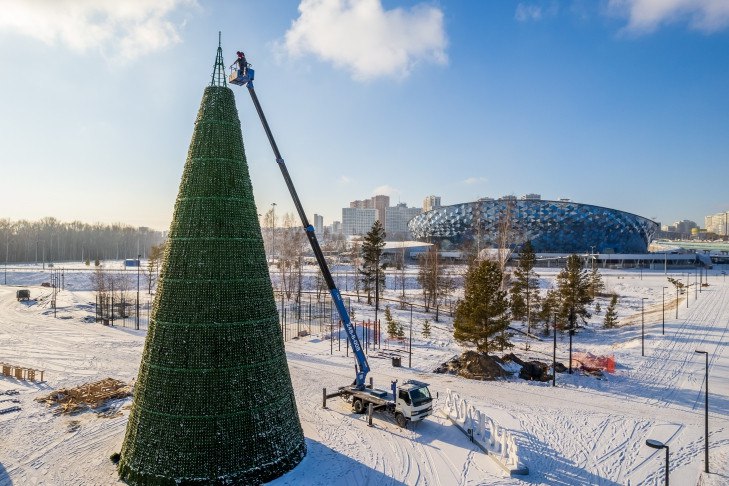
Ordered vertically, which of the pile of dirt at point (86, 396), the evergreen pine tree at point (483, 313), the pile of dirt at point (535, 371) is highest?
the evergreen pine tree at point (483, 313)

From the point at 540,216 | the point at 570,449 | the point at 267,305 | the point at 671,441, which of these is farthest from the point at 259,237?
the point at 540,216

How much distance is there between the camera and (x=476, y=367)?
85.0 feet

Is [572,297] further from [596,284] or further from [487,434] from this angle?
[487,434]

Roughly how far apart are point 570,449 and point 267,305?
42.0 ft

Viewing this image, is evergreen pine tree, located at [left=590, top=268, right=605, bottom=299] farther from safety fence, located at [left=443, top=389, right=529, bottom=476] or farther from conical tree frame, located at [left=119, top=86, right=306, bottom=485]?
conical tree frame, located at [left=119, top=86, right=306, bottom=485]

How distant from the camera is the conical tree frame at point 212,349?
1107cm

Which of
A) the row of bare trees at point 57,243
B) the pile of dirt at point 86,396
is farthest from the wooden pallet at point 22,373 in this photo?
the row of bare trees at point 57,243

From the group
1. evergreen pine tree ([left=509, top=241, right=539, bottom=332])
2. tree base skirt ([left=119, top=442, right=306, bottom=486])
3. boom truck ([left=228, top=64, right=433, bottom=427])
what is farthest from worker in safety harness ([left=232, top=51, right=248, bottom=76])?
evergreen pine tree ([left=509, top=241, right=539, bottom=332])

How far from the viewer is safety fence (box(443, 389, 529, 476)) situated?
45.3 feet

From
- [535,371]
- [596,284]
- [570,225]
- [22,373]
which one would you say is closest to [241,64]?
[22,373]

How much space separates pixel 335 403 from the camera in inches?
786

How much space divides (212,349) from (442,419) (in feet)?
37.6

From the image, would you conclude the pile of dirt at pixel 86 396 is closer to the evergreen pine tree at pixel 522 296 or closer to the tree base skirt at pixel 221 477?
the tree base skirt at pixel 221 477

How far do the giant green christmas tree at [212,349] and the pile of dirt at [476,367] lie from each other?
15.9 m
